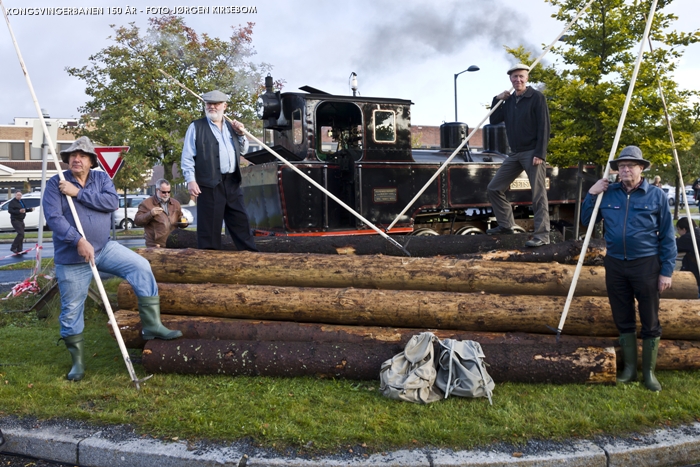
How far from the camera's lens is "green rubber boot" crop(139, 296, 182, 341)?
5052mm

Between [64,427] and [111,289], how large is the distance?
4870 millimetres

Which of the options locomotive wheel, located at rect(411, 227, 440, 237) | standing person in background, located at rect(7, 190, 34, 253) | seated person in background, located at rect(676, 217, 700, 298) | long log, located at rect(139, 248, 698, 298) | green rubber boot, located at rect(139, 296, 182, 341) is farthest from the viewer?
standing person in background, located at rect(7, 190, 34, 253)

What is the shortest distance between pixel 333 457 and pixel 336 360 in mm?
1352

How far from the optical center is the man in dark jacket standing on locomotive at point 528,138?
6.55 m

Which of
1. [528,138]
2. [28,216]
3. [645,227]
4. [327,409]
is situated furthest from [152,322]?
[28,216]

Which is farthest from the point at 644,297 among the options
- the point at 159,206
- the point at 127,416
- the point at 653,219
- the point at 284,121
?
the point at 284,121

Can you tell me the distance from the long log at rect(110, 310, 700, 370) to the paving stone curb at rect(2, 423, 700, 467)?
4.35ft

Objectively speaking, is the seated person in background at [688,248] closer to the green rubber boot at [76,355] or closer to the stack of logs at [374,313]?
the stack of logs at [374,313]

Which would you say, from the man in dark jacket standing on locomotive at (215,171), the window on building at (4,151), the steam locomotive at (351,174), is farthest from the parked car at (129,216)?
the window on building at (4,151)

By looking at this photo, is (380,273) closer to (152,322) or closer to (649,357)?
(152,322)

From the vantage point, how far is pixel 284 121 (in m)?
10.2

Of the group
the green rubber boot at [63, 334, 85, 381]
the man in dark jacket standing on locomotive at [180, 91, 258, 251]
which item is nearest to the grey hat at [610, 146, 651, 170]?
the man in dark jacket standing on locomotive at [180, 91, 258, 251]

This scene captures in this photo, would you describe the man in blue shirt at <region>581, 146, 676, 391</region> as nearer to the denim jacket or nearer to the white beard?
the denim jacket

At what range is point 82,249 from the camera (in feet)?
15.2
